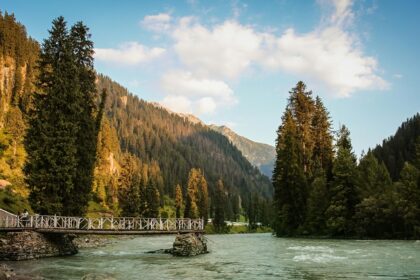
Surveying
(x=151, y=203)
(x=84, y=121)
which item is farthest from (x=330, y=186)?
(x=151, y=203)

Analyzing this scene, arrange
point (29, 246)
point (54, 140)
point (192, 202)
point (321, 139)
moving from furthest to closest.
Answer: point (192, 202)
point (321, 139)
point (54, 140)
point (29, 246)

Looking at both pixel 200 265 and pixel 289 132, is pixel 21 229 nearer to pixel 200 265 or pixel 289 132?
pixel 200 265

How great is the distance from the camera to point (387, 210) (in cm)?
5828

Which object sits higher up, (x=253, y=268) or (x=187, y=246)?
(x=187, y=246)

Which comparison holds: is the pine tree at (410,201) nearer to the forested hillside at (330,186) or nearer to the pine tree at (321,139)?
the forested hillside at (330,186)

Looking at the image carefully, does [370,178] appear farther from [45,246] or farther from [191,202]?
[191,202]

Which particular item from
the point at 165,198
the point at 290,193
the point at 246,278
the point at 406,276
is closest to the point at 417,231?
the point at 290,193

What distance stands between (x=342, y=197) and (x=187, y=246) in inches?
1361

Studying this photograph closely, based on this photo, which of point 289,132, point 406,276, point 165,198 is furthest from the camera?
point 165,198

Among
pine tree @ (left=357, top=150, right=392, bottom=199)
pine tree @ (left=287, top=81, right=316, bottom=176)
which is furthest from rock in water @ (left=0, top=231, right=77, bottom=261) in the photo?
pine tree @ (left=287, top=81, right=316, bottom=176)

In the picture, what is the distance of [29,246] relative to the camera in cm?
3378

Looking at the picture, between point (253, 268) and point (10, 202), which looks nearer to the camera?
point (253, 268)

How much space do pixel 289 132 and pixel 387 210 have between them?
72.8 feet

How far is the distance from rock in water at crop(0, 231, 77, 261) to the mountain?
12273cm
